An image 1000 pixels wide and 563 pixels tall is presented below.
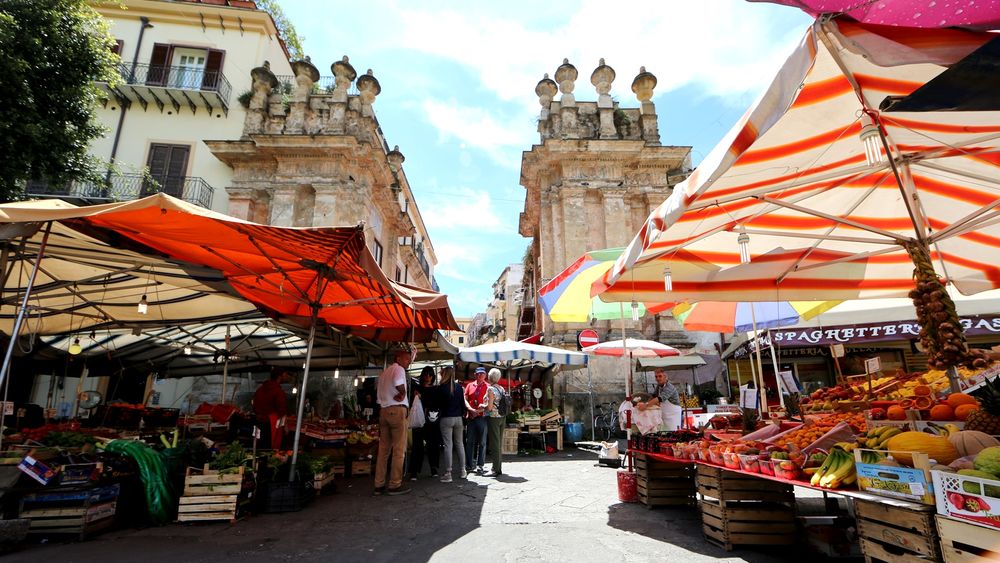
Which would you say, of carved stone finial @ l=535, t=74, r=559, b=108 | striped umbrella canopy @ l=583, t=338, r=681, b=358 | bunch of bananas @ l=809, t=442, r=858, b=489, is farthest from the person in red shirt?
carved stone finial @ l=535, t=74, r=559, b=108

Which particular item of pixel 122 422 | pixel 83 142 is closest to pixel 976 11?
pixel 122 422

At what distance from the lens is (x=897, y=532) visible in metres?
2.59

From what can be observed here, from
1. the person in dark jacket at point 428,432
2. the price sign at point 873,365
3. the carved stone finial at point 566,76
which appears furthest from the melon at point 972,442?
the carved stone finial at point 566,76

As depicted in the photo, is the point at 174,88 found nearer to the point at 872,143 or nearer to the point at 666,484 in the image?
the point at 666,484

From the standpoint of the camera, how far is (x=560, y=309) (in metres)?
7.90

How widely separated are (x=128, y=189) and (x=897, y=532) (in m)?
20.7

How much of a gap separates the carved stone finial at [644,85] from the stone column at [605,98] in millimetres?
1071

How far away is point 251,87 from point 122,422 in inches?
543

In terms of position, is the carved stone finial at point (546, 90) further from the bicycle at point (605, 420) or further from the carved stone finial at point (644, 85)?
the bicycle at point (605, 420)

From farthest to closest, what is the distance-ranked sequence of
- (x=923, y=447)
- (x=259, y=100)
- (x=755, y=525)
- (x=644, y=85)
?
(x=644, y=85) < (x=259, y=100) < (x=755, y=525) < (x=923, y=447)

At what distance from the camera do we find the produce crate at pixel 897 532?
2.42 m

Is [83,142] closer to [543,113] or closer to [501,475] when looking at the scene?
[501,475]

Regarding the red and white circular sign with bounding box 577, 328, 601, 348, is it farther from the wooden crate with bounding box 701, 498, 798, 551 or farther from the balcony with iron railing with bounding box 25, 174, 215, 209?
the balcony with iron railing with bounding box 25, 174, 215, 209

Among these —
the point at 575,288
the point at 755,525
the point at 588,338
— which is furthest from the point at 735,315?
the point at 755,525
